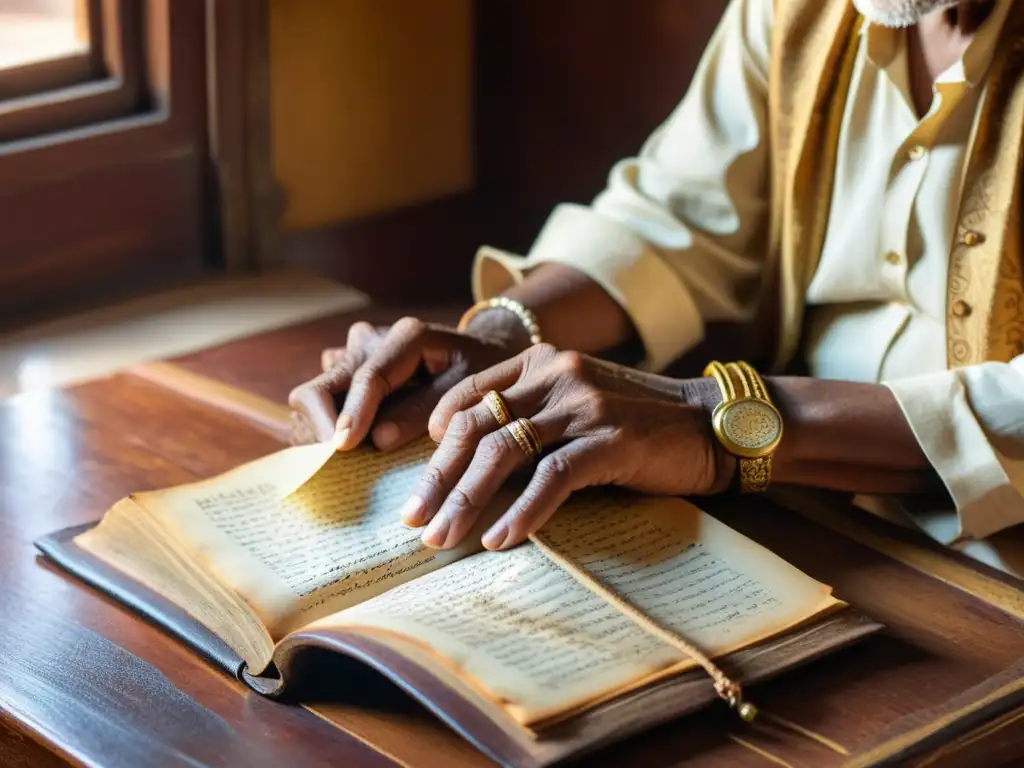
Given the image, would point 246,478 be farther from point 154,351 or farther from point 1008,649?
point 1008,649

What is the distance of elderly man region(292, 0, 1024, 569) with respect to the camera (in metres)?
1.26

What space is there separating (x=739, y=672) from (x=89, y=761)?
1.49 feet

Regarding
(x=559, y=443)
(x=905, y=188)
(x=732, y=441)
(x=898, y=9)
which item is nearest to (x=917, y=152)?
(x=905, y=188)

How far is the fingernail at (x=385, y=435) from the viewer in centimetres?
134

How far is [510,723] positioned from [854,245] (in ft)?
2.46

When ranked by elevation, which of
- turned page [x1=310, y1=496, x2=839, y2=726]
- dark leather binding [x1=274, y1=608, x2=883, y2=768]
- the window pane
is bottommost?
dark leather binding [x1=274, y1=608, x2=883, y2=768]

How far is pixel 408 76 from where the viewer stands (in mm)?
2330

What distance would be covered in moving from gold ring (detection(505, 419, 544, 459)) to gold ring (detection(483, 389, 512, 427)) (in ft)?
0.05

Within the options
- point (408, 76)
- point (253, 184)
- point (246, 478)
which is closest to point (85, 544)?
point (246, 478)

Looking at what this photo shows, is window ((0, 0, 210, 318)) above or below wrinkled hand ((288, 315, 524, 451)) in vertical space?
above

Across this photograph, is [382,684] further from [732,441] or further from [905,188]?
[905,188]

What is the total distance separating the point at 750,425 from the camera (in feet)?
4.25

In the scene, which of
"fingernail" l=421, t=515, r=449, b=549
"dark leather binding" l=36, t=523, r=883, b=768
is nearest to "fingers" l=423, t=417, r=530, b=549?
"fingernail" l=421, t=515, r=449, b=549

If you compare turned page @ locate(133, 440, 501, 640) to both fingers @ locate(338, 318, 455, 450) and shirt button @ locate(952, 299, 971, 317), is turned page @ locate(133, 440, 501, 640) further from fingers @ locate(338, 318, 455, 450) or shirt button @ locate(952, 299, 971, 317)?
shirt button @ locate(952, 299, 971, 317)
